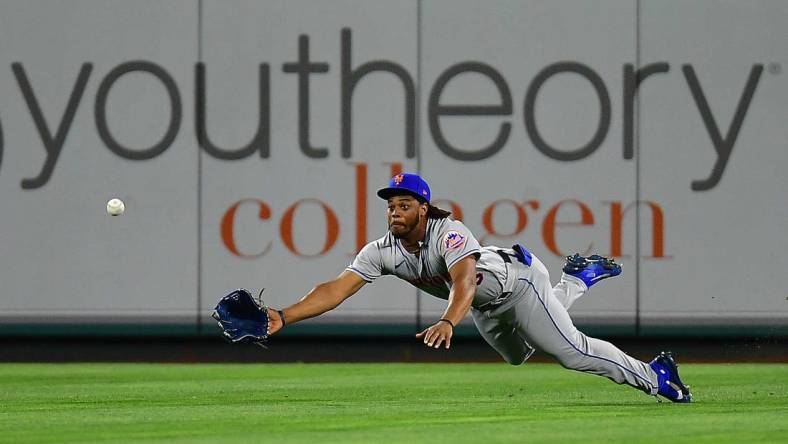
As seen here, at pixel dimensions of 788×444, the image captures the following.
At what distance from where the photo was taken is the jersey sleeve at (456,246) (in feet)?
26.6

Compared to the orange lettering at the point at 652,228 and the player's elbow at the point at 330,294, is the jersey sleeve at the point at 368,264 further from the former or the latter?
the orange lettering at the point at 652,228

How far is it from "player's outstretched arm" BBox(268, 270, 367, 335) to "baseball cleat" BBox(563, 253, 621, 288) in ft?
4.73

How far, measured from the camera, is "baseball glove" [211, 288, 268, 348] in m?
8.27

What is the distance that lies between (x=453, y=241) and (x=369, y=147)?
7282mm

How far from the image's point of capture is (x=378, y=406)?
28.5ft

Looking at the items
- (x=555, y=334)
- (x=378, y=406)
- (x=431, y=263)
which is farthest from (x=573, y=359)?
(x=378, y=406)

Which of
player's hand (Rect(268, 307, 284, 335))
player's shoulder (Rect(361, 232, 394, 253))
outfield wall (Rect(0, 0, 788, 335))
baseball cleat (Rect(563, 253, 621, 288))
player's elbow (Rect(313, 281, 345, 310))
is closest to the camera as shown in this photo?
player's hand (Rect(268, 307, 284, 335))

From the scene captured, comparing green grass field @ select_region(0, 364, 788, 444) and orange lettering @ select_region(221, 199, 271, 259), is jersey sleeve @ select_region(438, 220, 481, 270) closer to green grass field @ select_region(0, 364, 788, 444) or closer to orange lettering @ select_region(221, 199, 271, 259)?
green grass field @ select_region(0, 364, 788, 444)

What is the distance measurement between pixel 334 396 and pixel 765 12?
745 cm

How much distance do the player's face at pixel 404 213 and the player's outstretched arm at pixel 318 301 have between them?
1.40 ft

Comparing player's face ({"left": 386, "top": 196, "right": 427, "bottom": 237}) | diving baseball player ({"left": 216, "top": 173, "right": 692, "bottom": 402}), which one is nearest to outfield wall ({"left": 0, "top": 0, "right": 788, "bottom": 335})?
diving baseball player ({"left": 216, "top": 173, "right": 692, "bottom": 402})

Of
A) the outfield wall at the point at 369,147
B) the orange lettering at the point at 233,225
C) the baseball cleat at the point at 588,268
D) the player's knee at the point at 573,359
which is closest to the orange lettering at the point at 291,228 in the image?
the outfield wall at the point at 369,147

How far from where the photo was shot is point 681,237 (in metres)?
15.3

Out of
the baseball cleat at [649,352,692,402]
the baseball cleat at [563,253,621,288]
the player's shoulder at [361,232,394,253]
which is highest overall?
the player's shoulder at [361,232,394,253]
